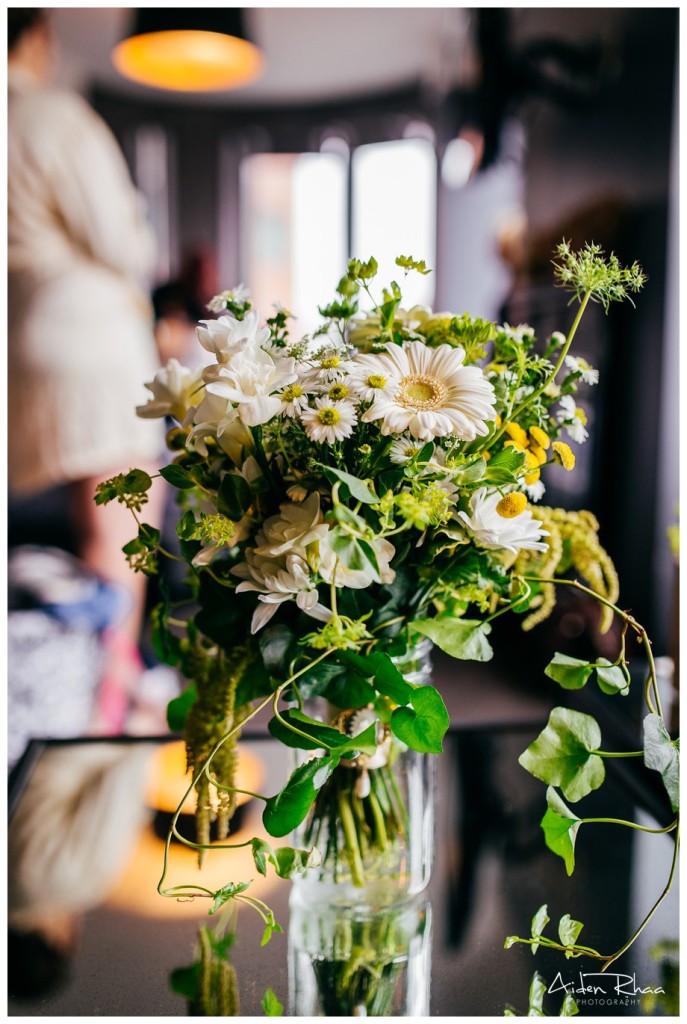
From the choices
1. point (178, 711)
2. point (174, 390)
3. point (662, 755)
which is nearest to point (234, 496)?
point (174, 390)

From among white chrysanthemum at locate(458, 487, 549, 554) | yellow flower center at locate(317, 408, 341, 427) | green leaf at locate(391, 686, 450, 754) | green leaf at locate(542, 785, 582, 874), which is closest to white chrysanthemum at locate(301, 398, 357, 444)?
yellow flower center at locate(317, 408, 341, 427)

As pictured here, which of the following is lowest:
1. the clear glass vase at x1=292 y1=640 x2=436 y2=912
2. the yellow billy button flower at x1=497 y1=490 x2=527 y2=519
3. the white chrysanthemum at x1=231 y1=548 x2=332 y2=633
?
the clear glass vase at x1=292 y1=640 x2=436 y2=912

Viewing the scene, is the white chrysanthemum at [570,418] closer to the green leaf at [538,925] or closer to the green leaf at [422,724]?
the green leaf at [422,724]

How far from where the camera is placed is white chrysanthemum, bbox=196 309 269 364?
2.20ft

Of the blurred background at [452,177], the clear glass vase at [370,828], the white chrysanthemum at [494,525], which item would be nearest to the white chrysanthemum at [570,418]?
the white chrysanthemum at [494,525]

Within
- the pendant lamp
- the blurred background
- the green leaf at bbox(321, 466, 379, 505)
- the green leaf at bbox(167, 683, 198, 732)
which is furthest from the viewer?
the blurred background

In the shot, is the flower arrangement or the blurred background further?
the blurred background

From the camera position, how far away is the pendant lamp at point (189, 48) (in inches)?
100

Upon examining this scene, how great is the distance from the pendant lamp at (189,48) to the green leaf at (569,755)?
7.78 feet

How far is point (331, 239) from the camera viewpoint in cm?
448

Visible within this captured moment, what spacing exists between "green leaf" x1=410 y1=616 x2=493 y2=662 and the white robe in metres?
2.16

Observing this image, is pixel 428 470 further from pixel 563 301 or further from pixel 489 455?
pixel 563 301

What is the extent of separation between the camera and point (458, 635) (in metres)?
0.74

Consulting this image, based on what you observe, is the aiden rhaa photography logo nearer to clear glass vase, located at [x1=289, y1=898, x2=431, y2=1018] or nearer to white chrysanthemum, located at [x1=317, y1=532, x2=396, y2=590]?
clear glass vase, located at [x1=289, y1=898, x2=431, y2=1018]
